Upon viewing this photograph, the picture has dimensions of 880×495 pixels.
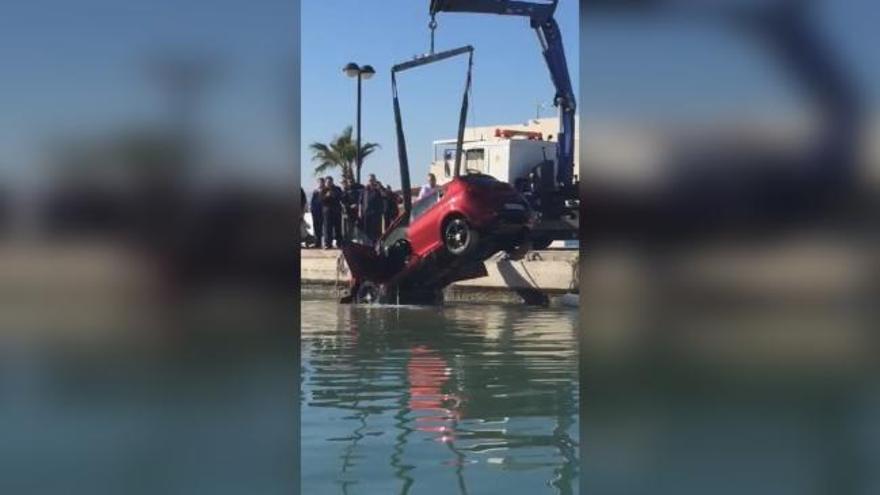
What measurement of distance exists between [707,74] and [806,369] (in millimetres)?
295

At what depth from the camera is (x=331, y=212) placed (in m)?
12.3

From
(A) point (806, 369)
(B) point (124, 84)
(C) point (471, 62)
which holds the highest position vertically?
(C) point (471, 62)

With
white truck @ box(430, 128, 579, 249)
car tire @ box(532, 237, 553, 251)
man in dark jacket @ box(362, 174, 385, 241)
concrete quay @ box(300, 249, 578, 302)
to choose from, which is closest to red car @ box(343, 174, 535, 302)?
concrete quay @ box(300, 249, 578, 302)

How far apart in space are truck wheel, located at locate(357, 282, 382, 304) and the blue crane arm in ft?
9.47

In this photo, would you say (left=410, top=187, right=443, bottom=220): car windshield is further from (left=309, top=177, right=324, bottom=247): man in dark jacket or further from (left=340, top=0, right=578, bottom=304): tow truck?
(left=309, top=177, right=324, bottom=247): man in dark jacket

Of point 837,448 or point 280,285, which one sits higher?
point 280,285

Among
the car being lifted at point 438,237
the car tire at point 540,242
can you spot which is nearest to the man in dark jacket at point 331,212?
the car being lifted at point 438,237

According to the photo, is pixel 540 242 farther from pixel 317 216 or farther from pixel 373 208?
pixel 317 216

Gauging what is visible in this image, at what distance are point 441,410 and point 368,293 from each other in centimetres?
744

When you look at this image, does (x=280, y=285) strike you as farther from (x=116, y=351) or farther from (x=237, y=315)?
(x=116, y=351)

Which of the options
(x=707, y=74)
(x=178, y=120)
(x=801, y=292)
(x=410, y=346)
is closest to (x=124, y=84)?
(x=178, y=120)

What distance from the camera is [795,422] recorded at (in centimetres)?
107

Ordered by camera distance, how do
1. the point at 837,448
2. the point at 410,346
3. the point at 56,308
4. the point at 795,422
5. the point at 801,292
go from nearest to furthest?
1. the point at 801,292
2. the point at 56,308
3. the point at 795,422
4. the point at 837,448
5. the point at 410,346

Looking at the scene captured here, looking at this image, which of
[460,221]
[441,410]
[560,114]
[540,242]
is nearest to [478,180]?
[460,221]
